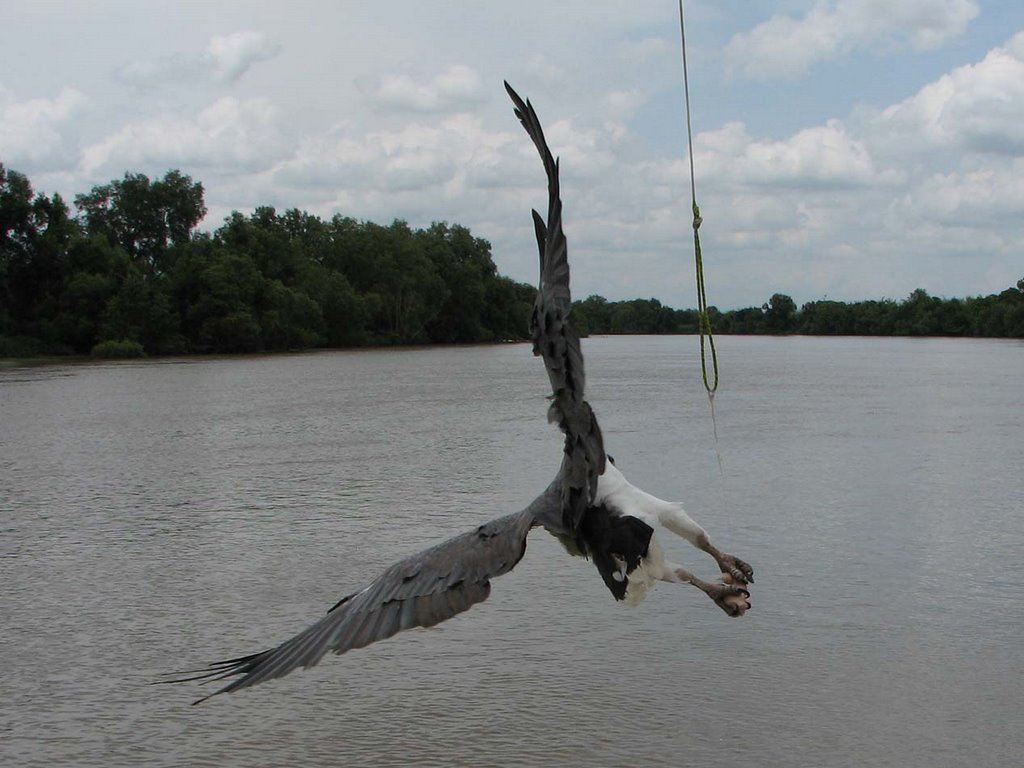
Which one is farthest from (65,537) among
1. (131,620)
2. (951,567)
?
(951,567)

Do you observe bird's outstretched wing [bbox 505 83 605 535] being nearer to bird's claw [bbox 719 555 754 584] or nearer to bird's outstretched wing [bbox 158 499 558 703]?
bird's outstretched wing [bbox 158 499 558 703]

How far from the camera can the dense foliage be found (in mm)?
78312

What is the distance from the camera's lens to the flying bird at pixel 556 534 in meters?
5.22

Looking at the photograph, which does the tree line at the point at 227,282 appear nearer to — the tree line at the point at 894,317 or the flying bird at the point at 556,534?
the tree line at the point at 894,317

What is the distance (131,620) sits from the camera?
9.80m

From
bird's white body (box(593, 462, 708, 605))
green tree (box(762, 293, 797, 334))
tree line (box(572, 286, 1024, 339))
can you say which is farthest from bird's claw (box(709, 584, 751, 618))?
green tree (box(762, 293, 797, 334))

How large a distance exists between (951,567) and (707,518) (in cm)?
317

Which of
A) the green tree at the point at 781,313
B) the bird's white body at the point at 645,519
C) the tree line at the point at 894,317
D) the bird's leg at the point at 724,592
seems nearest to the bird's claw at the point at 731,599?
the bird's leg at the point at 724,592

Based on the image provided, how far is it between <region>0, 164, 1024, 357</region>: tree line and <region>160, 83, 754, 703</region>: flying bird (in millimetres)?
72698

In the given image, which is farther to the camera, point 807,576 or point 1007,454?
point 1007,454

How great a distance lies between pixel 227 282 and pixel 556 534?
3130 inches

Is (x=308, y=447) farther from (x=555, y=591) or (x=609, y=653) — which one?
(x=609, y=653)

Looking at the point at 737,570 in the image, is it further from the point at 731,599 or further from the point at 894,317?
the point at 894,317

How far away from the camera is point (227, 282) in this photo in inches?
3258
